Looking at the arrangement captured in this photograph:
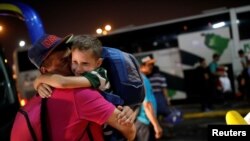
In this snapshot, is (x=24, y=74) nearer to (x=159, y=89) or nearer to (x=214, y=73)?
(x=214, y=73)

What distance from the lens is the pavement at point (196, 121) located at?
380 inches

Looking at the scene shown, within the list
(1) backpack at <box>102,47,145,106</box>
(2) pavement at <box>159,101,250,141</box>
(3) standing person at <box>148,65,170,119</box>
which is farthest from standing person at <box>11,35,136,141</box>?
(2) pavement at <box>159,101,250,141</box>

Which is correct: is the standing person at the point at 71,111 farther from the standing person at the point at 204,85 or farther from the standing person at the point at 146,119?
the standing person at the point at 204,85

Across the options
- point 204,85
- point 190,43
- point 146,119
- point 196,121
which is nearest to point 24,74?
point 190,43

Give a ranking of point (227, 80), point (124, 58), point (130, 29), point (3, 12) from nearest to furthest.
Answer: point (124, 58)
point (3, 12)
point (227, 80)
point (130, 29)

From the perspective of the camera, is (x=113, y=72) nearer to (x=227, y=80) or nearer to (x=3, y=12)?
(x=3, y=12)

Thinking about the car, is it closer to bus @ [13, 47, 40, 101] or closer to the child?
the child

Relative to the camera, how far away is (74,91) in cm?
208

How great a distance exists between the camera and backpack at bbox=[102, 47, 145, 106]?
232 cm

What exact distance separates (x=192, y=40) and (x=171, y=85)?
1.78 metres

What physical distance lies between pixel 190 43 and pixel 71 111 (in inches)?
509

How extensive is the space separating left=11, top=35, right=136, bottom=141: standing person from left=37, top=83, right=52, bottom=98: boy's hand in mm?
29

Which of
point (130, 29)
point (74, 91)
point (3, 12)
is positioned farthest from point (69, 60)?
point (130, 29)

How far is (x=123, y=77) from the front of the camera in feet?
7.61
